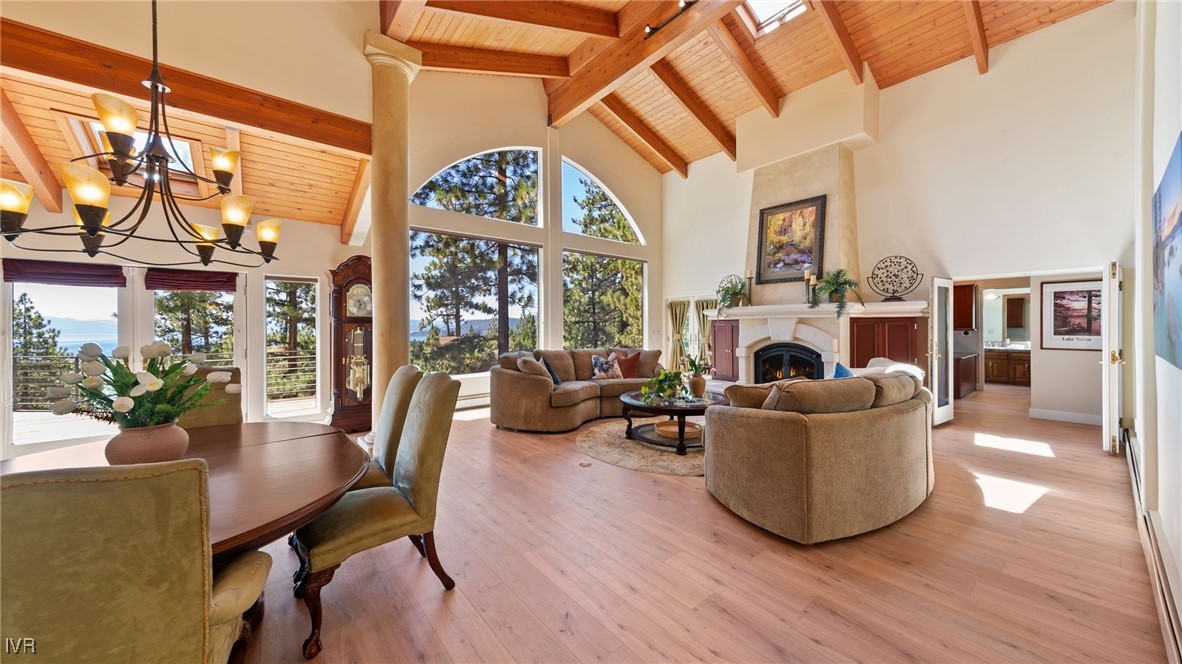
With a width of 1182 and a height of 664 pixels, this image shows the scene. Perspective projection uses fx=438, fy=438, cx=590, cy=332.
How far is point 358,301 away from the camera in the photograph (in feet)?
16.2

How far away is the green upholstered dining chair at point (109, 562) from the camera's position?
817mm

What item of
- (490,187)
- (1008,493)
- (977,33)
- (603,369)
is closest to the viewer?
(1008,493)

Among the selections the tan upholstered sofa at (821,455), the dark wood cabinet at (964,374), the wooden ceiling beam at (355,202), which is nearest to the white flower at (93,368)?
the tan upholstered sofa at (821,455)

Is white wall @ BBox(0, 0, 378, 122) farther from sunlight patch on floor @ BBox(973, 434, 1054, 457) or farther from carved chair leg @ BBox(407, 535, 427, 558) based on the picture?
sunlight patch on floor @ BBox(973, 434, 1054, 457)

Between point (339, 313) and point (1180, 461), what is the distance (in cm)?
603

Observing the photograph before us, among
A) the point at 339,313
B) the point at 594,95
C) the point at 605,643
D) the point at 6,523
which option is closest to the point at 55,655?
the point at 6,523

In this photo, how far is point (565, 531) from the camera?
2570 mm

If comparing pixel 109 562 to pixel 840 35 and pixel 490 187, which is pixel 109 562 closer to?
pixel 490 187

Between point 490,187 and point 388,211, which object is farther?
point 490,187

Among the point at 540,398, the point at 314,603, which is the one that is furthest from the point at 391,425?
the point at 540,398

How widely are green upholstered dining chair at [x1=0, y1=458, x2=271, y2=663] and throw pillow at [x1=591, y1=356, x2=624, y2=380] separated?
495 centimetres

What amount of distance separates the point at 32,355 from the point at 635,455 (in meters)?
5.37

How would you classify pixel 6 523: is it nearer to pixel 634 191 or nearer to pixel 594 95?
pixel 594 95

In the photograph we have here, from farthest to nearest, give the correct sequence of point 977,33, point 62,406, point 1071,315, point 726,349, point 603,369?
point 726,349
point 603,369
point 1071,315
point 977,33
point 62,406
